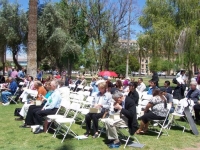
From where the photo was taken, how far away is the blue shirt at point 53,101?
7.39 metres

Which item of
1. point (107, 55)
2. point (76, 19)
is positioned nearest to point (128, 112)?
point (107, 55)

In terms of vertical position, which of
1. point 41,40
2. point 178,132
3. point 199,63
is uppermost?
point 41,40

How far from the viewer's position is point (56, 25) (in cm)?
2289

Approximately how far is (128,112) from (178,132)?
7.49 feet

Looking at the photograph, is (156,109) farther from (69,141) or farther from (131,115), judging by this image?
(69,141)

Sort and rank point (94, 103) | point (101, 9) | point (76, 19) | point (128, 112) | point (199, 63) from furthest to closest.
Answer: point (76, 19) → point (101, 9) → point (199, 63) → point (94, 103) → point (128, 112)

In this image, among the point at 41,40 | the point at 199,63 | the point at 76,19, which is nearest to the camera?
the point at 199,63

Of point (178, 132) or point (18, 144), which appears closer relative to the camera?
point (18, 144)

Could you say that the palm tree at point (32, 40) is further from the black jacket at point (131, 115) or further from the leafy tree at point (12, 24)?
the black jacket at point (131, 115)

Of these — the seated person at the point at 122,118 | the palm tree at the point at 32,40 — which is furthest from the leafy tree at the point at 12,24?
the seated person at the point at 122,118

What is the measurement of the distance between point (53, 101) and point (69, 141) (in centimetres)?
140

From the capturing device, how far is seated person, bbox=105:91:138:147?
19.9 ft

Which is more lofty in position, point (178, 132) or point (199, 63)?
point (199, 63)

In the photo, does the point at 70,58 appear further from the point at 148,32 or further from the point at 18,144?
the point at 18,144
